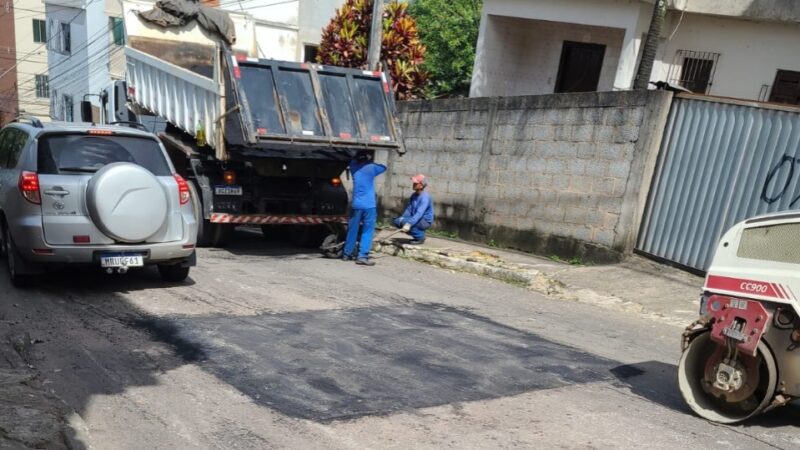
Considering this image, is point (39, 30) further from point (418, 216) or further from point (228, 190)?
point (418, 216)

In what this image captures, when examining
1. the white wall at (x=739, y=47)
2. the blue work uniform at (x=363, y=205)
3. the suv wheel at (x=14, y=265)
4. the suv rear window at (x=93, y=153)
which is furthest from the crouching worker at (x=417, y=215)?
the white wall at (x=739, y=47)

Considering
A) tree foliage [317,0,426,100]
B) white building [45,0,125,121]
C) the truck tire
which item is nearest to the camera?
the truck tire

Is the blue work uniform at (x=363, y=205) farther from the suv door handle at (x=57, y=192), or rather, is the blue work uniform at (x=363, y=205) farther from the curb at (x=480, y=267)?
the suv door handle at (x=57, y=192)

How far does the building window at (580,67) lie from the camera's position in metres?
15.3

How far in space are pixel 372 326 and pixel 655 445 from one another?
287 centimetres

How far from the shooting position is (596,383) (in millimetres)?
5242

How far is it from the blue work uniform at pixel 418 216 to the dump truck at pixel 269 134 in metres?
0.95

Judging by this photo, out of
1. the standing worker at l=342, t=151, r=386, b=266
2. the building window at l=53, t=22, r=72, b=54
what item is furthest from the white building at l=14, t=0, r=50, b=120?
the standing worker at l=342, t=151, r=386, b=266

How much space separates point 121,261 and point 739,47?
12.2m

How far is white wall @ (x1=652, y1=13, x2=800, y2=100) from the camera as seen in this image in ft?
42.5

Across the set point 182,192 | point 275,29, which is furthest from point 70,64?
point 182,192

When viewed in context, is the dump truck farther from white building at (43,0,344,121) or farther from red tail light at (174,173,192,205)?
white building at (43,0,344,121)

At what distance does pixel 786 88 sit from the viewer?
1298 centimetres

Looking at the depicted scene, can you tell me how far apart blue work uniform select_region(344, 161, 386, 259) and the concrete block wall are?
104 inches
